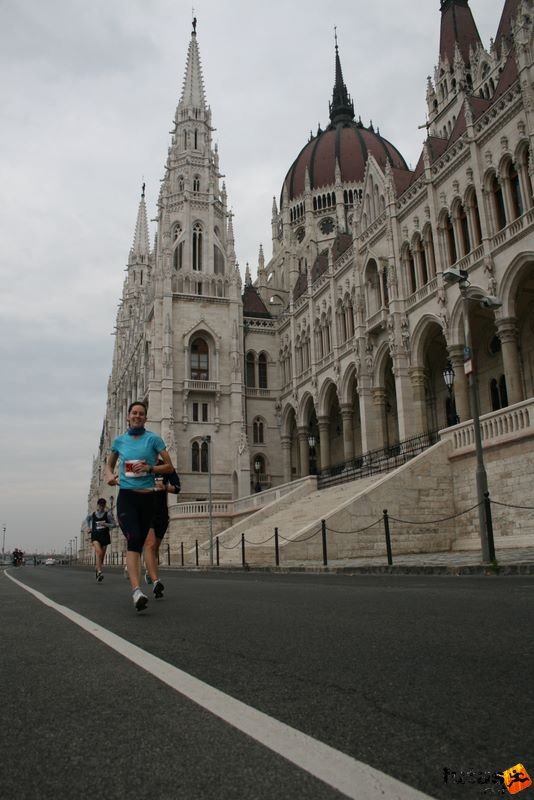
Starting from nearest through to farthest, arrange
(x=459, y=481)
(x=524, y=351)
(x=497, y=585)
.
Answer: (x=497, y=585) → (x=459, y=481) → (x=524, y=351)

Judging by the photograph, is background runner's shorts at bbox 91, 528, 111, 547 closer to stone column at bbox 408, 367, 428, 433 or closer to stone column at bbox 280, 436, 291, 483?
stone column at bbox 408, 367, 428, 433

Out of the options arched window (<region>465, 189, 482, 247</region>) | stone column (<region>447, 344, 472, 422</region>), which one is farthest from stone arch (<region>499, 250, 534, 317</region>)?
stone column (<region>447, 344, 472, 422</region>)

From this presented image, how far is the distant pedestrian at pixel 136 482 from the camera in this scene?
20.8 feet

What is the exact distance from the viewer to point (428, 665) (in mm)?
3211

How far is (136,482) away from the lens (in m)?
6.41

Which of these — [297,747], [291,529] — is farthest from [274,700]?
[291,529]

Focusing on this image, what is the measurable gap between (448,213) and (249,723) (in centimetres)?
2898

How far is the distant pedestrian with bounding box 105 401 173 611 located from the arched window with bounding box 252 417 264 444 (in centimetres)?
3931

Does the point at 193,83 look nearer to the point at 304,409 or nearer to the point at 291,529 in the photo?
the point at 304,409

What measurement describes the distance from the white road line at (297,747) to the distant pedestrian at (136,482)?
122 inches

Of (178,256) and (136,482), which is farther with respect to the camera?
(178,256)

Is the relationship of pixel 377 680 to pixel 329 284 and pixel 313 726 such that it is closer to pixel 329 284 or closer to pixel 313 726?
pixel 313 726

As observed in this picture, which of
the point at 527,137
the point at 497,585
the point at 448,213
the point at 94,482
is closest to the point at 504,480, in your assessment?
the point at 497,585

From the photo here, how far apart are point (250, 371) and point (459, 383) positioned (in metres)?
22.5
